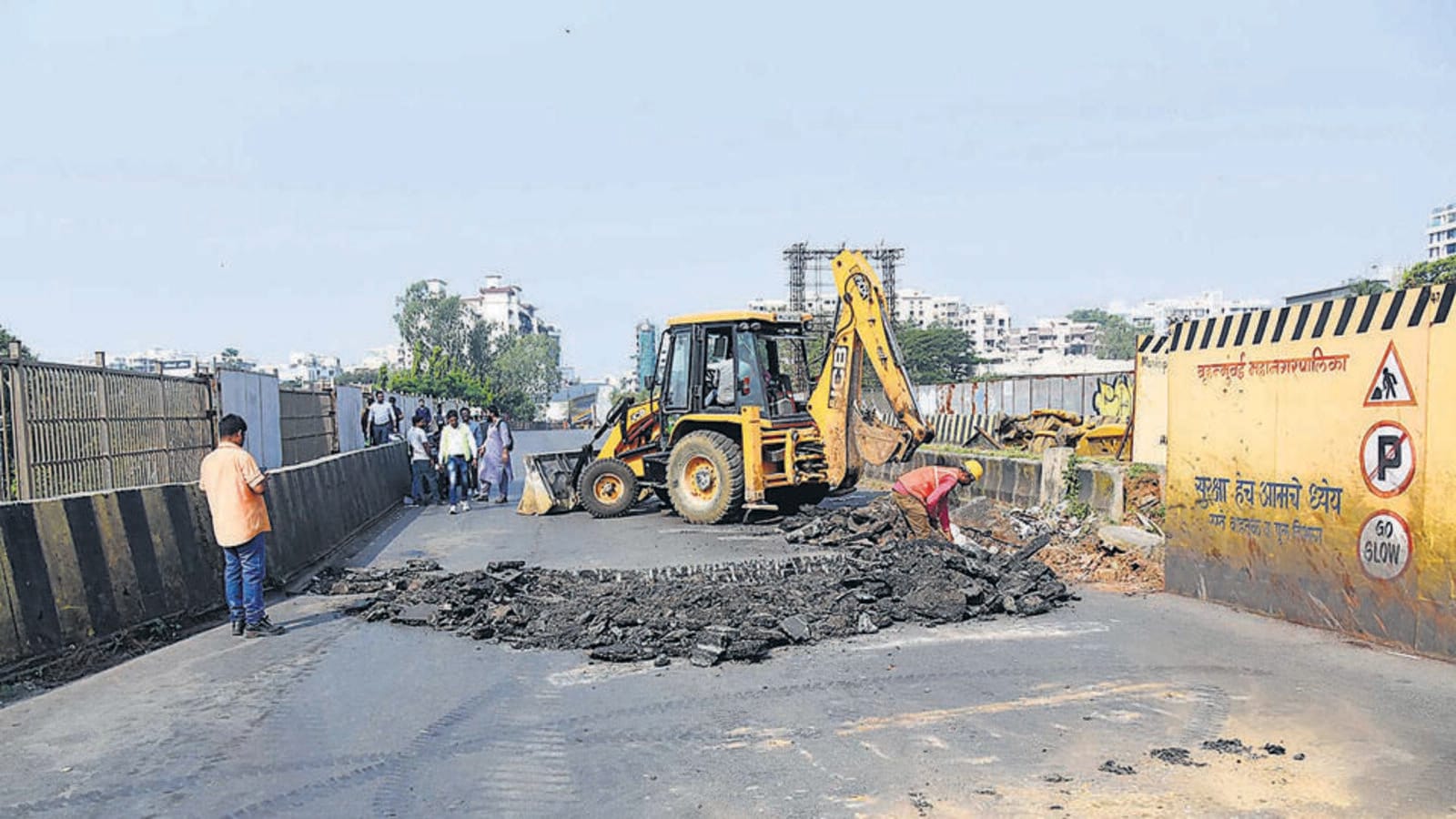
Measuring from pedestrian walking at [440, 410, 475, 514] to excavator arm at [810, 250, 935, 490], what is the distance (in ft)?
23.1

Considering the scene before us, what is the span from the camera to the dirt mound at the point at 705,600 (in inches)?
310

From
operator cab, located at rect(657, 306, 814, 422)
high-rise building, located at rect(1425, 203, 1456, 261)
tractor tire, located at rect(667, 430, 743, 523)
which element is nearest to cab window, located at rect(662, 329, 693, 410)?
operator cab, located at rect(657, 306, 814, 422)

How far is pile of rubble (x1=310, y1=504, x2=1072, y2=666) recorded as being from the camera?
787 centimetres

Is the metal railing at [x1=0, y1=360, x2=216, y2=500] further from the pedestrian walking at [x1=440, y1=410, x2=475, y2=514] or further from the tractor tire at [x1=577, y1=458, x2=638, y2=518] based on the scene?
the tractor tire at [x1=577, y1=458, x2=638, y2=518]

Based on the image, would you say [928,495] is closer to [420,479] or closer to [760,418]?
[760,418]

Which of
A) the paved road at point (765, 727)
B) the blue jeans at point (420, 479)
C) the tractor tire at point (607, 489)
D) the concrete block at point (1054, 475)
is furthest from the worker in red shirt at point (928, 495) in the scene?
the blue jeans at point (420, 479)

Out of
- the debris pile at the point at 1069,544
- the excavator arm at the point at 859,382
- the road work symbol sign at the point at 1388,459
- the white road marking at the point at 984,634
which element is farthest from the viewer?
the excavator arm at the point at 859,382

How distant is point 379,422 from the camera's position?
24.2m

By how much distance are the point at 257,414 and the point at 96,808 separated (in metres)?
13.6

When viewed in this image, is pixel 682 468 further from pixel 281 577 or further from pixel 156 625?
pixel 156 625

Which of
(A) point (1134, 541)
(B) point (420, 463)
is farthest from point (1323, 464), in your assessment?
(B) point (420, 463)

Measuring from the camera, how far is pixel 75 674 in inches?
282

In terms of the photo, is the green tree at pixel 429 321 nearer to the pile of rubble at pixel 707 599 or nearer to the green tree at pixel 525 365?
the green tree at pixel 525 365

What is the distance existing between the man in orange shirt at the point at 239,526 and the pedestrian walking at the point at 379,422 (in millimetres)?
16060
